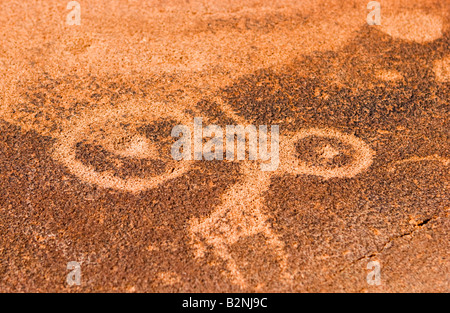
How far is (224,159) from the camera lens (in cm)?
273

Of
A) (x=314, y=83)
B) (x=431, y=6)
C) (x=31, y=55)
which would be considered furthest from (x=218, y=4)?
(x=431, y=6)

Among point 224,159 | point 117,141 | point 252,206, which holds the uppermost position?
point 117,141

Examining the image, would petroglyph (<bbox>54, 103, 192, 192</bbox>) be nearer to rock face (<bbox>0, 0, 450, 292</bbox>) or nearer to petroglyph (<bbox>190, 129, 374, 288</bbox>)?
rock face (<bbox>0, 0, 450, 292</bbox>)

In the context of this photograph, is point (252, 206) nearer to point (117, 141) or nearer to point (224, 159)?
point (224, 159)

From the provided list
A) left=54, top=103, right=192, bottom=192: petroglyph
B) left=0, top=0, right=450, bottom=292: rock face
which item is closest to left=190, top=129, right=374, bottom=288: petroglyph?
left=0, top=0, right=450, bottom=292: rock face

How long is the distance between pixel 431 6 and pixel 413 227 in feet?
7.85

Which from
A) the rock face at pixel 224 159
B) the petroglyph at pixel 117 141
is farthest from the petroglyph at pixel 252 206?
the petroglyph at pixel 117 141

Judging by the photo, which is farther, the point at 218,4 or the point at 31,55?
the point at 218,4

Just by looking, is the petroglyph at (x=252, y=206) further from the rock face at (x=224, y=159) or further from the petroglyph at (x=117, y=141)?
the petroglyph at (x=117, y=141)

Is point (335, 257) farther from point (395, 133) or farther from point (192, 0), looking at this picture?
point (192, 0)

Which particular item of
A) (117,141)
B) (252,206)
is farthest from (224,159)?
(117,141)

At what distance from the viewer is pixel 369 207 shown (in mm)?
2482

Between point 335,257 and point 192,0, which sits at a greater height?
point 192,0
